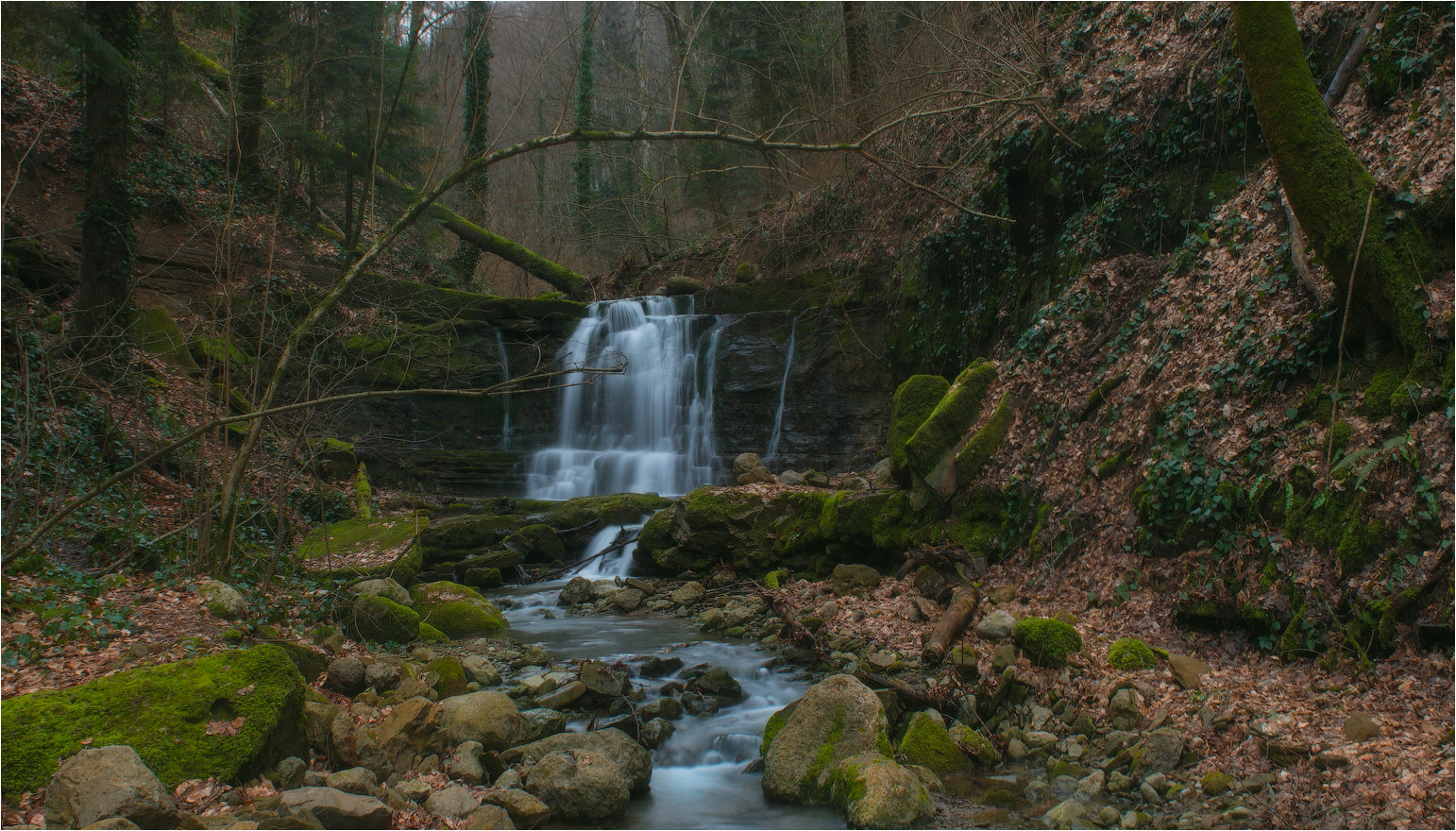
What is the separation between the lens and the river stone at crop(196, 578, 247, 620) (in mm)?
5418

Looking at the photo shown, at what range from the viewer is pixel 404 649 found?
22.4 ft

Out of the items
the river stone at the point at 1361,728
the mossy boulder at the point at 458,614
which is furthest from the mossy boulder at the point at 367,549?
the river stone at the point at 1361,728

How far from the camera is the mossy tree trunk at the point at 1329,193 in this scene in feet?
14.8

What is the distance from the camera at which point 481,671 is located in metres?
6.16

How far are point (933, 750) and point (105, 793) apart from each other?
401cm

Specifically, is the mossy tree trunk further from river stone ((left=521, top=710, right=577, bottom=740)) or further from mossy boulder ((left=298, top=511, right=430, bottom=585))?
mossy boulder ((left=298, top=511, right=430, bottom=585))

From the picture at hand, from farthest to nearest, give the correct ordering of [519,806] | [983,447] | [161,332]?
[161,332]
[983,447]
[519,806]

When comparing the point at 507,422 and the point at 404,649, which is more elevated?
the point at 507,422

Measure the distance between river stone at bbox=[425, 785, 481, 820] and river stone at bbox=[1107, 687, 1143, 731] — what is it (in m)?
3.57

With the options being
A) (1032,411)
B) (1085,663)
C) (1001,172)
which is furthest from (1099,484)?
(1001,172)

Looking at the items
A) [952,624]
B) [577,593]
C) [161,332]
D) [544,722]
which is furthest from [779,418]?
[544,722]

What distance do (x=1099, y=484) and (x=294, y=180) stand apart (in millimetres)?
16203

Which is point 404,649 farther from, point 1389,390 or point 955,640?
point 1389,390

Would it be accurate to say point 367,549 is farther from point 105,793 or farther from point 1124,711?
point 1124,711
